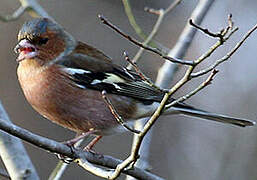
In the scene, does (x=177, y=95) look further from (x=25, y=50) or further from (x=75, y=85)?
(x=25, y=50)

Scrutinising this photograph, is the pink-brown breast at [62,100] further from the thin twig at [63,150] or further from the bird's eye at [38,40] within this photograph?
the thin twig at [63,150]

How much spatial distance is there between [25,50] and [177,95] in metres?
4.91

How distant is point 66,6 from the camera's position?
408 inches

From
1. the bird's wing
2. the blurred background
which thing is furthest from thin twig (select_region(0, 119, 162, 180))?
the blurred background

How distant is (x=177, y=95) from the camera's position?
8984mm

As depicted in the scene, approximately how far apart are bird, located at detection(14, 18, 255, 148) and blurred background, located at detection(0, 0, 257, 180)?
2822 mm

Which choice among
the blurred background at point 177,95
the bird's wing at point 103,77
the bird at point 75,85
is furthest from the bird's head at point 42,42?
the blurred background at point 177,95

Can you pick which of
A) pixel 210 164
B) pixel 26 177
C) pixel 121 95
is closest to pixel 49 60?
pixel 121 95

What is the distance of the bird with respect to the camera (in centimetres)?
425

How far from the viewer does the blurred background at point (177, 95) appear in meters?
8.47

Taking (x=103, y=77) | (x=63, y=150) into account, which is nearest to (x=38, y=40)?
(x=103, y=77)

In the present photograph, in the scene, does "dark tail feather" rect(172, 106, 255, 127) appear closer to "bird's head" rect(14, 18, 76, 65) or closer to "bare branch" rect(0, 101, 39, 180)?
"bird's head" rect(14, 18, 76, 65)

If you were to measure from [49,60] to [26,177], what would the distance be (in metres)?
0.95

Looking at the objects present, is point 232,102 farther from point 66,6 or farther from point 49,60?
point 49,60
